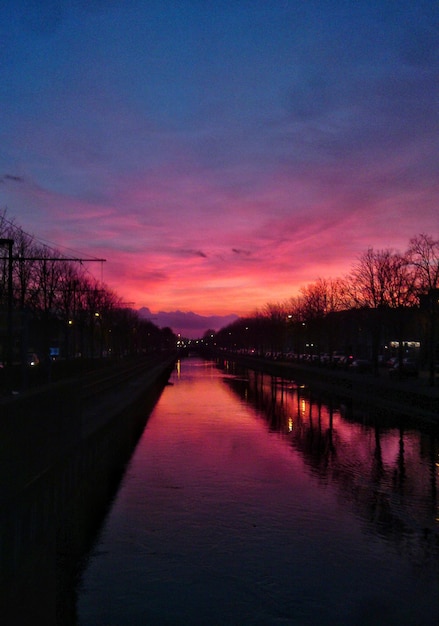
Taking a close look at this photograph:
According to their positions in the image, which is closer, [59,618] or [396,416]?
[59,618]

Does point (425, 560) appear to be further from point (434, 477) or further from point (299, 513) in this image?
point (434, 477)

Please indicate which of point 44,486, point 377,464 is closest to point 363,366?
point 377,464

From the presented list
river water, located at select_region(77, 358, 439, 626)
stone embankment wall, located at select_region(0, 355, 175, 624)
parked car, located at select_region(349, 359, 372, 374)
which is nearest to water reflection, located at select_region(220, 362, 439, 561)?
river water, located at select_region(77, 358, 439, 626)

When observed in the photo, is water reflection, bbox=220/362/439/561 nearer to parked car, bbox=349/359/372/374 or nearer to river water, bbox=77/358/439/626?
river water, bbox=77/358/439/626

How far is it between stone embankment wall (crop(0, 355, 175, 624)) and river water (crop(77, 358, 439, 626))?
0.52 meters

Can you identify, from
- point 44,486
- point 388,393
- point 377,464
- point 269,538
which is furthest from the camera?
point 388,393

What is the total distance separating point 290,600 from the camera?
764 cm

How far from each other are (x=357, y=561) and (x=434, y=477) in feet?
23.7

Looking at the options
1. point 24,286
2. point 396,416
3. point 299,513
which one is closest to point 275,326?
point 24,286

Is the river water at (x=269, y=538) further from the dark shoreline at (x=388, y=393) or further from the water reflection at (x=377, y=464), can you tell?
the dark shoreline at (x=388, y=393)

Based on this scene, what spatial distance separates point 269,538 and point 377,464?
7.79 meters

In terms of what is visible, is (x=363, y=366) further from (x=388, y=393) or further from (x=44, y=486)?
(x=44, y=486)

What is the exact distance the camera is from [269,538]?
403 inches

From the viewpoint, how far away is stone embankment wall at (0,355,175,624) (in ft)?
27.5
